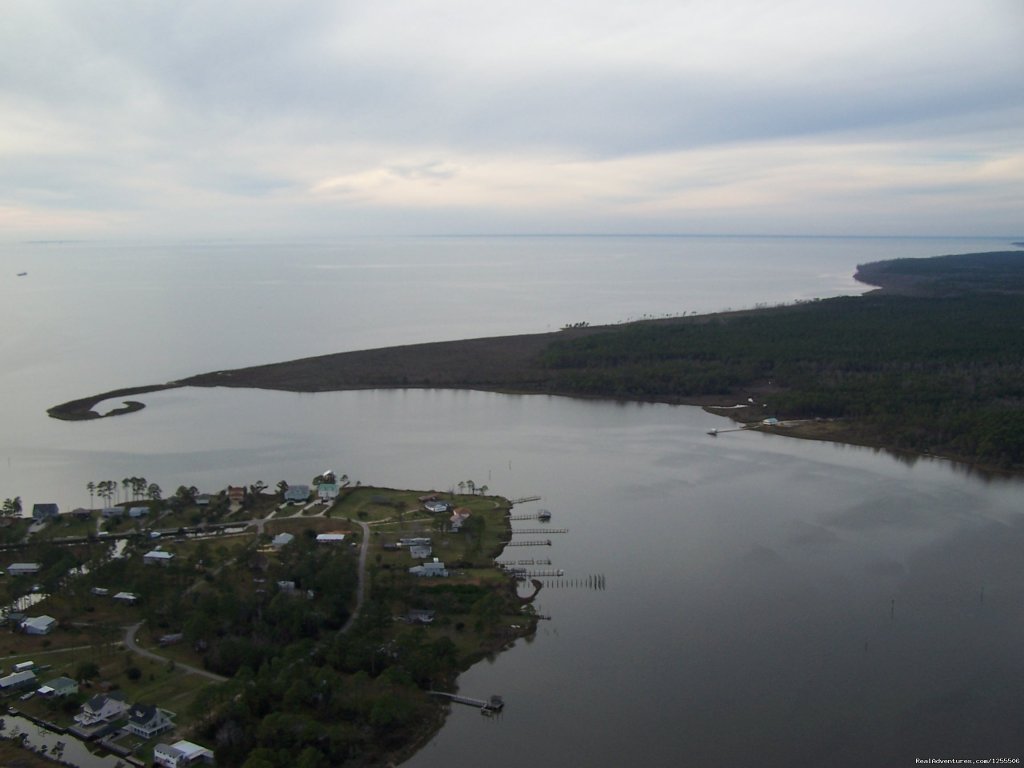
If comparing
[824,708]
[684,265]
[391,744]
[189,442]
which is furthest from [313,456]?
[684,265]

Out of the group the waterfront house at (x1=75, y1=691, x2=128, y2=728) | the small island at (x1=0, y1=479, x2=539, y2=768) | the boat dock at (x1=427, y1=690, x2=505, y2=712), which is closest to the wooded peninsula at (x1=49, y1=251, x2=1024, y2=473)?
the small island at (x1=0, y1=479, x2=539, y2=768)

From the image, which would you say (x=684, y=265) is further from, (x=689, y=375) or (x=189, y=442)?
(x=189, y=442)

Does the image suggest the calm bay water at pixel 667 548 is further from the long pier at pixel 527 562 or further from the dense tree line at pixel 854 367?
the dense tree line at pixel 854 367

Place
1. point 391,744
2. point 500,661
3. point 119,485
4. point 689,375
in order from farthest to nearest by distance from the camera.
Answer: point 689,375
point 119,485
point 500,661
point 391,744

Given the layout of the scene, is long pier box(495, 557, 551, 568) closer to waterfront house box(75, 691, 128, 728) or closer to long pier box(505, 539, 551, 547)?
long pier box(505, 539, 551, 547)

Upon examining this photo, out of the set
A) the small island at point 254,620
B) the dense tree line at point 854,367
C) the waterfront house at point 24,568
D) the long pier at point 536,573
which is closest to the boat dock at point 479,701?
the small island at point 254,620

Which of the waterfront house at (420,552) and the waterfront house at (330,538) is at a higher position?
the waterfront house at (330,538)

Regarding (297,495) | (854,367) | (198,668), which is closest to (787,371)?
(854,367)
